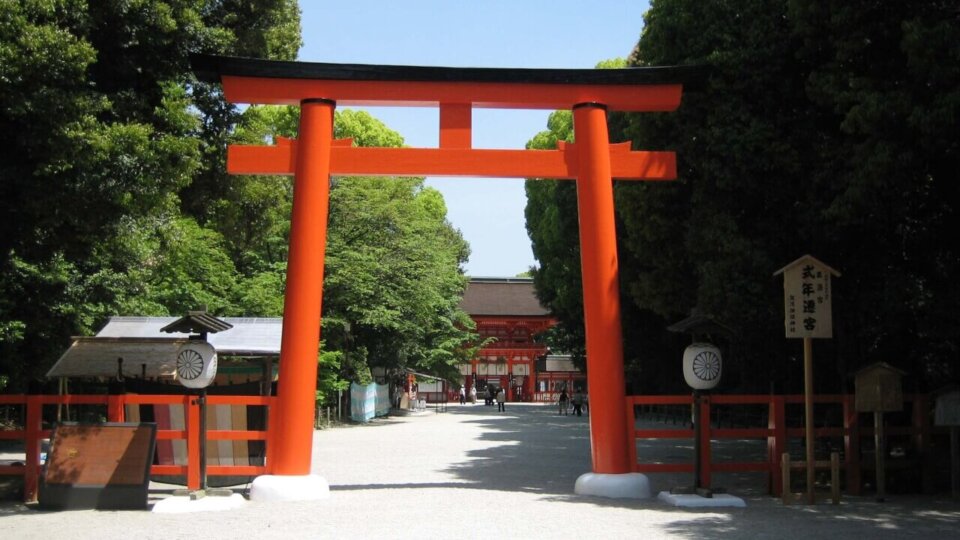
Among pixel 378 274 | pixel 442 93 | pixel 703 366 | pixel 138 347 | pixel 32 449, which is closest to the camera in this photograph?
pixel 32 449

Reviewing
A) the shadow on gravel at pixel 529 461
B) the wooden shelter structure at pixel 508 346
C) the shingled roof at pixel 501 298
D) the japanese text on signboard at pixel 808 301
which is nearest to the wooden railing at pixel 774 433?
the japanese text on signboard at pixel 808 301

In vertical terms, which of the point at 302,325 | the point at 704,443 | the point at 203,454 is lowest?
the point at 203,454

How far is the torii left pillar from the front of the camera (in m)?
11.0

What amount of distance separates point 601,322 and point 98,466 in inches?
245

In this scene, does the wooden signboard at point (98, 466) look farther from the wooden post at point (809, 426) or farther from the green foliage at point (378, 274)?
the green foliage at point (378, 274)

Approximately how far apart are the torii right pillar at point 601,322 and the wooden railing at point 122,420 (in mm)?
4082

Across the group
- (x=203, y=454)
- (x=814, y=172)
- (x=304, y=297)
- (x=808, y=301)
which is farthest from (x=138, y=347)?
(x=814, y=172)

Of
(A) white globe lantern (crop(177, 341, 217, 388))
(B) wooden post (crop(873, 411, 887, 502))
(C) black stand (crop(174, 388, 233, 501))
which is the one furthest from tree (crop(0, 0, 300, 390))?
(B) wooden post (crop(873, 411, 887, 502))

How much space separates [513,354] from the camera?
201 ft

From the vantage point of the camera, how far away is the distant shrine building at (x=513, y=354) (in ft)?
198

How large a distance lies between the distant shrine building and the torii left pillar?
157 ft

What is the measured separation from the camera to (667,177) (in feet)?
40.6

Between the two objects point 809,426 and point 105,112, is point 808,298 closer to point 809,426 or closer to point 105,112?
point 809,426

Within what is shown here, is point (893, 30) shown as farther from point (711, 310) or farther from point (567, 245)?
point (567, 245)
